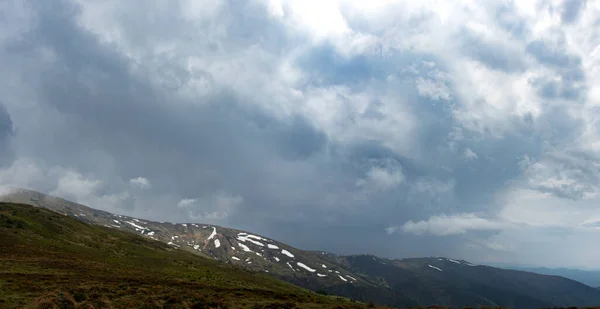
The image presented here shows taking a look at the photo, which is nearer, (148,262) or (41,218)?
(148,262)

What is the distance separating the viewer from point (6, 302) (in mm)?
28234

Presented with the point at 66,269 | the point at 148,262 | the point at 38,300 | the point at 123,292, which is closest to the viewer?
the point at 38,300

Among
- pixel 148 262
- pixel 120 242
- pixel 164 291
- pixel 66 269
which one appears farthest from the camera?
pixel 120 242

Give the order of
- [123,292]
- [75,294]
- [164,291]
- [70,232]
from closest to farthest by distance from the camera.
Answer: [75,294], [123,292], [164,291], [70,232]

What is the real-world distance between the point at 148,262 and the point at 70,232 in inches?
1118

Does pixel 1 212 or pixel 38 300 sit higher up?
pixel 1 212

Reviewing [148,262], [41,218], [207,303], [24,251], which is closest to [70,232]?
[41,218]

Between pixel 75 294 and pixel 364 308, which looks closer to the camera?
pixel 75 294

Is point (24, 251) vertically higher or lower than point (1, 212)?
lower

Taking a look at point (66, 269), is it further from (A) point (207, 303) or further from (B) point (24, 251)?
(A) point (207, 303)

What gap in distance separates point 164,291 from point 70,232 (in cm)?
6821

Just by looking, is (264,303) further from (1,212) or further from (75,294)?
(1,212)

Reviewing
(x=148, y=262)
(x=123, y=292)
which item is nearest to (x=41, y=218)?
(x=148, y=262)

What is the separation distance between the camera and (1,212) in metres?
80.3
